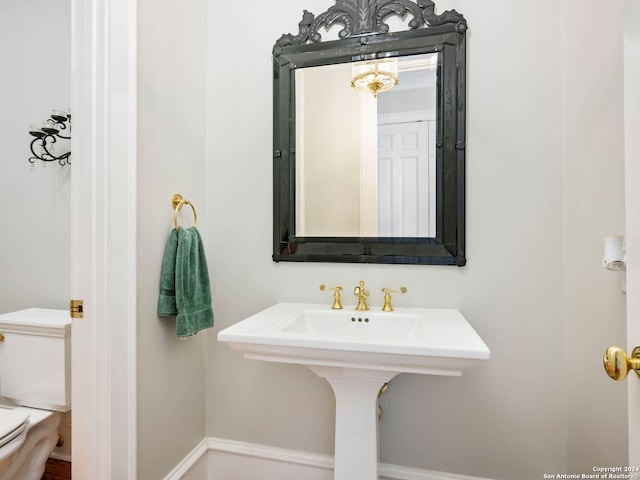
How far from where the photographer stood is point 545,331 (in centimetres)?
146

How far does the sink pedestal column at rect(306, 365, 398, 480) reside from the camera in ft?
4.09

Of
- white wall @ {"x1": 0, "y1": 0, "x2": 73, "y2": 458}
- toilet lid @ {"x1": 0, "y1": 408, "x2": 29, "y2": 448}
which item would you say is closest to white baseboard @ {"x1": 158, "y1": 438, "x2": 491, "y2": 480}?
toilet lid @ {"x1": 0, "y1": 408, "x2": 29, "y2": 448}

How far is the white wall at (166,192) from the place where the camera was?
1.37 m

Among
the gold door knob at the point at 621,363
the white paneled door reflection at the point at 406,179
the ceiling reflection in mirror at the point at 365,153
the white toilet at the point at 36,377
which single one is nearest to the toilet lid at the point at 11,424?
the white toilet at the point at 36,377

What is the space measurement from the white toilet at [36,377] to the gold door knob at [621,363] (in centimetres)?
196

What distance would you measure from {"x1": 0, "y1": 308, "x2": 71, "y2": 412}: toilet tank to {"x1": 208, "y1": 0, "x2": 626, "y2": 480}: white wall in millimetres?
852

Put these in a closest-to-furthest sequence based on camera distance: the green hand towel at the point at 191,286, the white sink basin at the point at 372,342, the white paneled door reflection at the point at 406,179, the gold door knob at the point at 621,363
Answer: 1. the gold door knob at the point at 621,363
2. the white sink basin at the point at 372,342
3. the green hand towel at the point at 191,286
4. the white paneled door reflection at the point at 406,179

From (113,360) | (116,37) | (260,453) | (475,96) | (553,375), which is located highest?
(116,37)

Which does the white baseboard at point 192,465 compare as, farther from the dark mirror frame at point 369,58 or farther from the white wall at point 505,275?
the dark mirror frame at point 369,58

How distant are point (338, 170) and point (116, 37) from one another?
0.95 m

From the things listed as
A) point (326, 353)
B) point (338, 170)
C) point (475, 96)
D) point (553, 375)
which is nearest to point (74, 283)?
point (326, 353)

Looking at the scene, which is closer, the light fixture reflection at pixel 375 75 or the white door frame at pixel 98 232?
the white door frame at pixel 98 232

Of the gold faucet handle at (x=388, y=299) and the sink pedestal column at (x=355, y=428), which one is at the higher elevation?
the gold faucet handle at (x=388, y=299)

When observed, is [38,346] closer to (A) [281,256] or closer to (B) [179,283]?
(B) [179,283]
